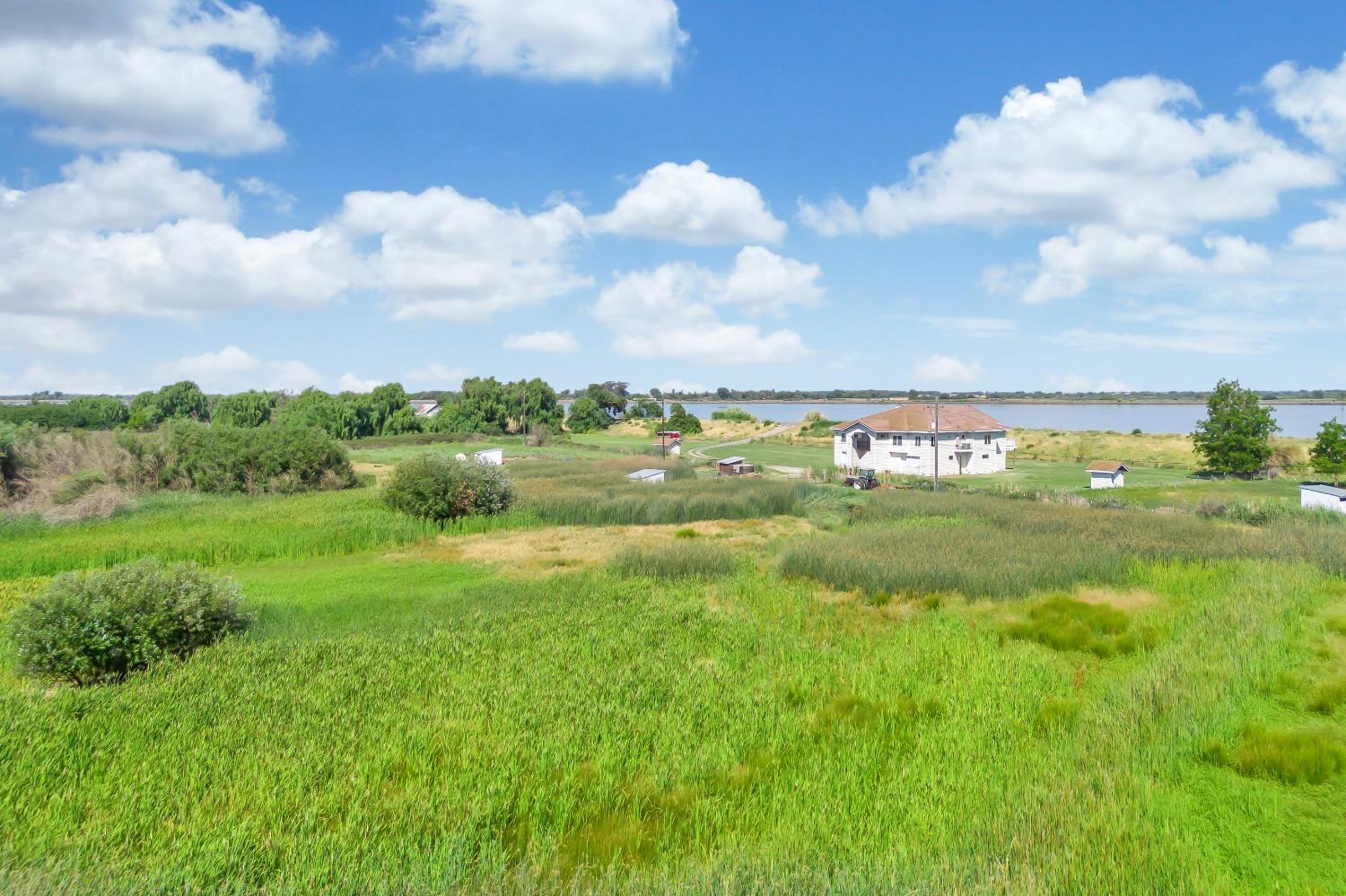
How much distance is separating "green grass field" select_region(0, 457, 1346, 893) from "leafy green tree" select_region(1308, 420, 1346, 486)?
3448cm

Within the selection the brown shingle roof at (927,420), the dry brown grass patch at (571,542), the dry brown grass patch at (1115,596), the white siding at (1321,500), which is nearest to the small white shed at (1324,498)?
the white siding at (1321,500)

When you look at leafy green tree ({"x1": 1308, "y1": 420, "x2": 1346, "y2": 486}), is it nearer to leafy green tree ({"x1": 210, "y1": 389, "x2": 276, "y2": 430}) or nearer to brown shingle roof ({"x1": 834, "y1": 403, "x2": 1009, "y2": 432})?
brown shingle roof ({"x1": 834, "y1": 403, "x2": 1009, "y2": 432})

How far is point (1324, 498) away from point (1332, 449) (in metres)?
17.0

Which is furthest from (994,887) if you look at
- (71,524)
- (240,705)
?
(71,524)

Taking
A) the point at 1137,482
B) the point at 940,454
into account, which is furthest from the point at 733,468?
the point at 1137,482

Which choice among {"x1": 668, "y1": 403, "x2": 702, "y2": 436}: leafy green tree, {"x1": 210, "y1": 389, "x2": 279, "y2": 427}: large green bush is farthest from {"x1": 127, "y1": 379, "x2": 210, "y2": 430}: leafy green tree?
{"x1": 668, "y1": 403, "x2": 702, "y2": 436}: leafy green tree

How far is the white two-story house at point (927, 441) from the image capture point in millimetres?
57438

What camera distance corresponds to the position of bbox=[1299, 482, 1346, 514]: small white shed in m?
31.0

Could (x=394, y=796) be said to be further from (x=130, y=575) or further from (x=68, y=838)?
(x=130, y=575)

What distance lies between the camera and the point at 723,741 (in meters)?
8.91

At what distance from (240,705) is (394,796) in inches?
154

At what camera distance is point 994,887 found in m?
Result: 5.95

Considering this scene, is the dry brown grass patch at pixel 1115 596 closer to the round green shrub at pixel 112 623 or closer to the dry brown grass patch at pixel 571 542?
the dry brown grass patch at pixel 571 542

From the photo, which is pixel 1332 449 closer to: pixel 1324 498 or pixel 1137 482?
pixel 1137 482
